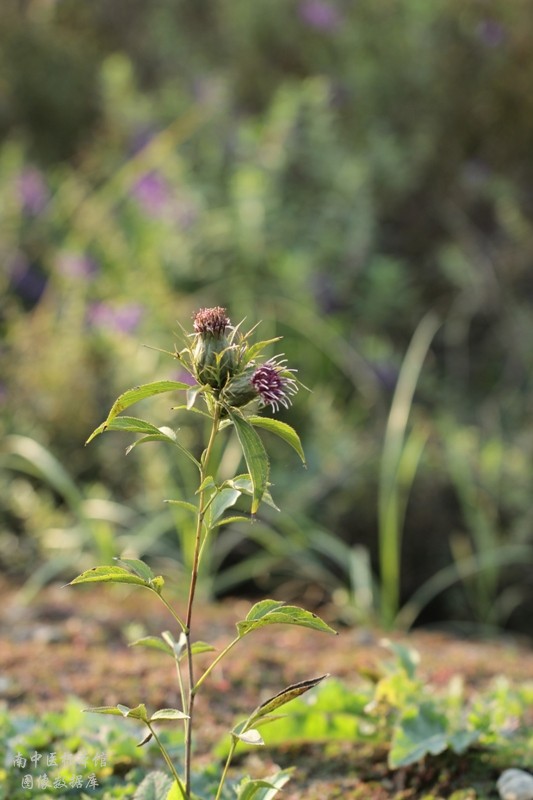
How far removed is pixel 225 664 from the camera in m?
2.63

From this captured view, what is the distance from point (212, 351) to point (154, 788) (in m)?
0.70

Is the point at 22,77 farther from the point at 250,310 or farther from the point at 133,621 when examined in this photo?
the point at 133,621

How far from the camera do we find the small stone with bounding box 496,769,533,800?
1670mm

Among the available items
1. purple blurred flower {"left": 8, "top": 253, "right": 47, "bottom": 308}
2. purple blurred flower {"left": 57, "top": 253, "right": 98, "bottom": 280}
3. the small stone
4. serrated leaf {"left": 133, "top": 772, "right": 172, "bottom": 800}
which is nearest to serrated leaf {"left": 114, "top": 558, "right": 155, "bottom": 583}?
serrated leaf {"left": 133, "top": 772, "right": 172, "bottom": 800}

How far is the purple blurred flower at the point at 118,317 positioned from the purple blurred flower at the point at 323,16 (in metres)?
2.97

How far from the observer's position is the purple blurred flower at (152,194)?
497 centimetres

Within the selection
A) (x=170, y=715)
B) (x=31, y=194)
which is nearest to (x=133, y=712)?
(x=170, y=715)

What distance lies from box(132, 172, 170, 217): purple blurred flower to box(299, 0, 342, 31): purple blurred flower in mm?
1946

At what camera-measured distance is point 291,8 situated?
6.61 m

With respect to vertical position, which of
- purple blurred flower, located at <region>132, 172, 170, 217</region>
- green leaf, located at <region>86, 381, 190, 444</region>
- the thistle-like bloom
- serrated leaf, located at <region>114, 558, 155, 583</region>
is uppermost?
purple blurred flower, located at <region>132, 172, 170, 217</region>

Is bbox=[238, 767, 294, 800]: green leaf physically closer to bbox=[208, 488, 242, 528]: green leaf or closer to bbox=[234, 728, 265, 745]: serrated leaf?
bbox=[234, 728, 265, 745]: serrated leaf

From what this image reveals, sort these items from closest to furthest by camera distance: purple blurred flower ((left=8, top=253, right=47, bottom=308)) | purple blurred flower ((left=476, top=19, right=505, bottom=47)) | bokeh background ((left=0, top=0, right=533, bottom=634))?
bokeh background ((left=0, top=0, right=533, bottom=634))
purple blurred flower ((left=8, top=253, right=47, bottom=308))
purple blurred flower ((left=476, top=19, right=505, bottom=47))

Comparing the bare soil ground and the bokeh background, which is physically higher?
the bokeh background

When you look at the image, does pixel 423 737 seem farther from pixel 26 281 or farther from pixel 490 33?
pixel 490 33
